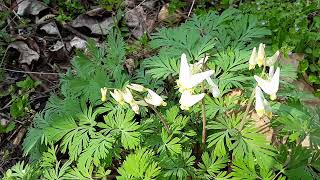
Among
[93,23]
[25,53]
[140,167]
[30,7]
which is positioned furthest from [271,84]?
[30,7]

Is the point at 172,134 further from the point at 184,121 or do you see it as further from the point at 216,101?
the point at 216,101

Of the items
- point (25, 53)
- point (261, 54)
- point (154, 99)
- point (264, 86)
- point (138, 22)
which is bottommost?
point (25, 53)

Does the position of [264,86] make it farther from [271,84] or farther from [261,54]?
[261,54]

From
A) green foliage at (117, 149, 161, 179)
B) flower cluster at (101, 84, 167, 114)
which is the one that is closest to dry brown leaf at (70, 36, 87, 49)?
flower cluster at (101, 84, 167, 114)

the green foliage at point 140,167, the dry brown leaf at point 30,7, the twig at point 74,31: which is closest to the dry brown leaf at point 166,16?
the twig at point 74,31

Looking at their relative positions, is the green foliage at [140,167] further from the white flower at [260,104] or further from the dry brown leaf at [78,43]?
the dry brown leaf at [78,43]

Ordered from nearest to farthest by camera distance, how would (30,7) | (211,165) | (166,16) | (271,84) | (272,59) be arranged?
(271,84) → (272,59) → (211,165) → (166,16) → (30,7)
